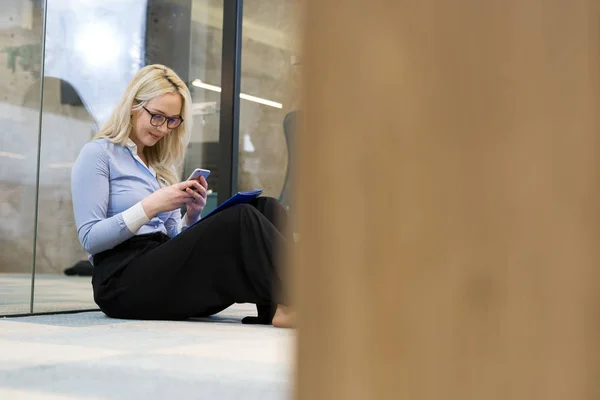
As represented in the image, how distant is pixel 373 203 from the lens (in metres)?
0.25

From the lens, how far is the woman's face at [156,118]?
7.89 ft

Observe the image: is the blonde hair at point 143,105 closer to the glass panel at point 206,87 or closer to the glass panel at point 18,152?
the glass panel at point 18,152

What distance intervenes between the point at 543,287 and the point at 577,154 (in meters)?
0.04

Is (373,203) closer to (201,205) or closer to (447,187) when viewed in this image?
(447,187)

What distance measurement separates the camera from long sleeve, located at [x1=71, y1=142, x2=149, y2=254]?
7.22 ft

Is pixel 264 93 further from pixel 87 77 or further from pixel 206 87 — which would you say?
pixel 87 77

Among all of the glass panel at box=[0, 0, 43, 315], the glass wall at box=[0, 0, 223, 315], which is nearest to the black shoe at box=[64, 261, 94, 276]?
the glass wall at box=[0, 0, 223, 315]

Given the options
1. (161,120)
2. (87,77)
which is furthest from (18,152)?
(87,77)

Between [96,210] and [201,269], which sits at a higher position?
[96,210]

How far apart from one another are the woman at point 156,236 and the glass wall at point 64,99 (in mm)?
372

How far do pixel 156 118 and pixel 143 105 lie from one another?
2.3 inches

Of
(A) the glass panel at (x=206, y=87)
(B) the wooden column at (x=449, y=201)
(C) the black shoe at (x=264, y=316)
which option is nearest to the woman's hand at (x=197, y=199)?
(C) the black shoe at (x=264, y=316)

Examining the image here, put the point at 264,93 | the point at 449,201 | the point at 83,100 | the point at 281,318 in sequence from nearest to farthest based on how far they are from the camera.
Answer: the point at 449,201 → the point at 281,318 → the point at 83,100 → the point at 264,93

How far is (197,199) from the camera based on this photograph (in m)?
2.33
